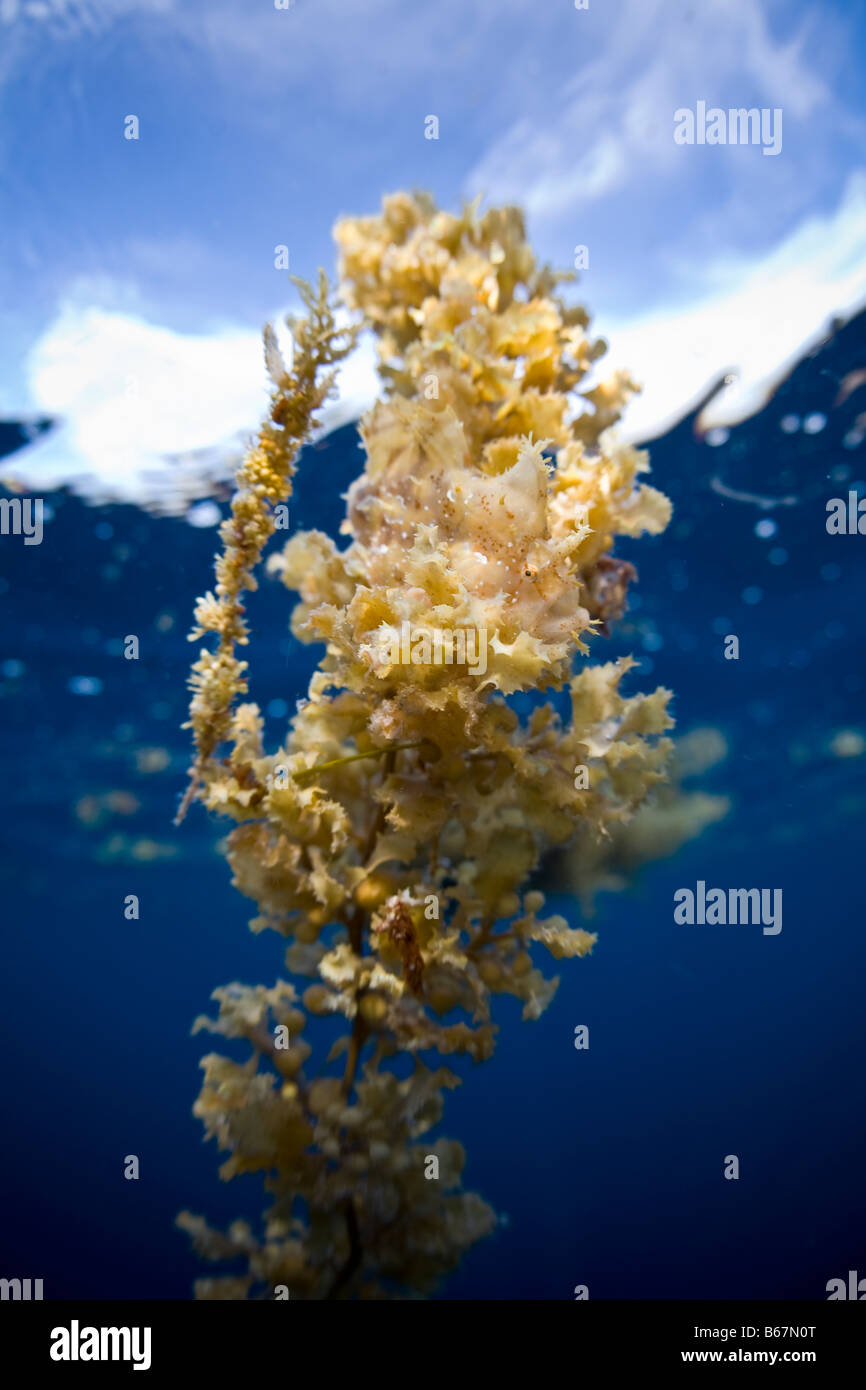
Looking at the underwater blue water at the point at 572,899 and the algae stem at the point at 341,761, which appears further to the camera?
the underwater blue water at the point at 572,899

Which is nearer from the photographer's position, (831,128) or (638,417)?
(831,128)

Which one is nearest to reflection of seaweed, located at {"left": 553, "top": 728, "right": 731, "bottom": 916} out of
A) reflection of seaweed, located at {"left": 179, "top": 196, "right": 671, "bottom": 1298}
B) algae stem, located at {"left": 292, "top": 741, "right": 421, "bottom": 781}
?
reflection of seaweed, located at {"left": 179, "top": 196, "right": 671, "bottom": 1298}

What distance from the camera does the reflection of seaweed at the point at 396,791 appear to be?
2.35m

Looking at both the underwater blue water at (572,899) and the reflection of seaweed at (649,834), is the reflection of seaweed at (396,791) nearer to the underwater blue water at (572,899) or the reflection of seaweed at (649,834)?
the reflection of seaweed at (649,834)

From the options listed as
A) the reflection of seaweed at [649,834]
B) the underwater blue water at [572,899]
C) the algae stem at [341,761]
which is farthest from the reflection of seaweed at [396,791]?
the underwater blue water at [572,899]

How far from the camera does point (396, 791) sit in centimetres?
253

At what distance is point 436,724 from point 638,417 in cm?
787

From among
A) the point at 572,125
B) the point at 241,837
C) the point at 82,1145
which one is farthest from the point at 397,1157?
the point at 82,1145

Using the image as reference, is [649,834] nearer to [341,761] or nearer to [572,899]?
[572,899]

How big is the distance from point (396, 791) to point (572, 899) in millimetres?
13413

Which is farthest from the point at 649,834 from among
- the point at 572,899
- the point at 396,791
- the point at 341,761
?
the point at 341,761

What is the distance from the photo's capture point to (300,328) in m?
2.26

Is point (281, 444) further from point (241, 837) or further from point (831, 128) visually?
point (831, 128)

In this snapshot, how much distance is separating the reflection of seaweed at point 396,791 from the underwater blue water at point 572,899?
441 cm
